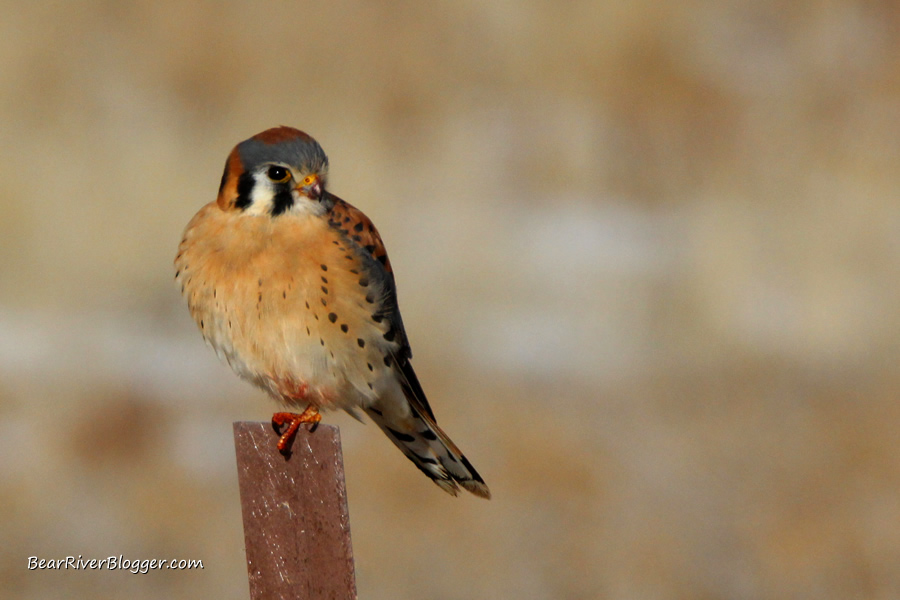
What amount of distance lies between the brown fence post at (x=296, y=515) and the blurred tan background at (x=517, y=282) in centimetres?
Result: 295

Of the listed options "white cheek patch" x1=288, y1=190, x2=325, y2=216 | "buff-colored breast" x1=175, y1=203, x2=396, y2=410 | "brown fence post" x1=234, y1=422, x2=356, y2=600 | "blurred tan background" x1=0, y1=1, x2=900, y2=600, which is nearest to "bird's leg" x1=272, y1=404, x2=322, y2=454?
"brown fence post" x1=234, y1=422, x2=356, y2=600

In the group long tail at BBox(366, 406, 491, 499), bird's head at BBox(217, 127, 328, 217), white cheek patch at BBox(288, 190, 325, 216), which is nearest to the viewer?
bird's head at BBox(217, 127, 328, 217)

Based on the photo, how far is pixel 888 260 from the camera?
902 centimetres

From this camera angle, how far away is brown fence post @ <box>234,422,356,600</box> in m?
2.76

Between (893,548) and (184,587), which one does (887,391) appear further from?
(184,587)

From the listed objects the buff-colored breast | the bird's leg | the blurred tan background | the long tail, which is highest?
the blurred tan background

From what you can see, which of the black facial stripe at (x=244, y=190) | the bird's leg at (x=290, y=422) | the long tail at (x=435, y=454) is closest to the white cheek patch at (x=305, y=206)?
the black facial stripe at (x=244, y=190)

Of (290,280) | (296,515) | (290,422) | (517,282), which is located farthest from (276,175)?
(517,282)

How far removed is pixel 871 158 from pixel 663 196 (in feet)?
5.17

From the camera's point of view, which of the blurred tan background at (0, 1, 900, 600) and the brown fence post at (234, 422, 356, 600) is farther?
the blurred tan background at (0, 1, 900, 600)

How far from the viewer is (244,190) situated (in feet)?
12.0

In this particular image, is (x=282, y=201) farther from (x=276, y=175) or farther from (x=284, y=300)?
(x=284, y=300)

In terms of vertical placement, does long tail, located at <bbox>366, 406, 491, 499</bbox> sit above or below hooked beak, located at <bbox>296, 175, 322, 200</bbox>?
below

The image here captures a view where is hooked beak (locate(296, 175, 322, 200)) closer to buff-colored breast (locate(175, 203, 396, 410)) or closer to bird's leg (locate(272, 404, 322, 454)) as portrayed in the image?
buff-colored breast (locate(175, 203, 396, 410))
